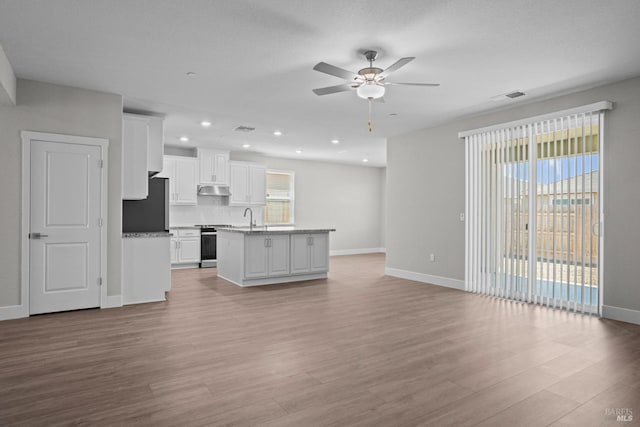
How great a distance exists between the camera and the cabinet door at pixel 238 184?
353 inches

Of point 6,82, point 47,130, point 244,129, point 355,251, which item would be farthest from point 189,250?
point 355,251

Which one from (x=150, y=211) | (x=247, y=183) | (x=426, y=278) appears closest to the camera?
(x=150, y=211)

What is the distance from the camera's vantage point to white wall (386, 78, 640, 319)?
4164 millimetres

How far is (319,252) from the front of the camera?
686 centimetres

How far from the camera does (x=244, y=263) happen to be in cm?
607

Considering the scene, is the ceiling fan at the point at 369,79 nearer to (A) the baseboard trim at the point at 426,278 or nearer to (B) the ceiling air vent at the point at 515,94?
(B) the ceiling air vent at the point at 515,94

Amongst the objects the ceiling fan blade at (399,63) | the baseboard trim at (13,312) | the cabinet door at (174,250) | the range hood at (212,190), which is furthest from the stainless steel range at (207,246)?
the ceiling fan blade at (399,63)

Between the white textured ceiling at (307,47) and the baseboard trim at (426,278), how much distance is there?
2696 millimetres

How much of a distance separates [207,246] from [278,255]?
8.51 feet

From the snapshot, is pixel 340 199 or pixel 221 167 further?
pixel 340 199

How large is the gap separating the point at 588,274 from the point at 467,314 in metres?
1.56

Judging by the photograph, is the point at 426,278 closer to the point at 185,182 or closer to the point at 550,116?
the point at 550,116

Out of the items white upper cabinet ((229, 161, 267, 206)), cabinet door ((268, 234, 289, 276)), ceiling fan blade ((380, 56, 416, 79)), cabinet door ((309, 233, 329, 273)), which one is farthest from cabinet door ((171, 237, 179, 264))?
ceiling fan blade ((380, 56, 416, 79))

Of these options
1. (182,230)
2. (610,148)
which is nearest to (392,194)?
(610,148)
